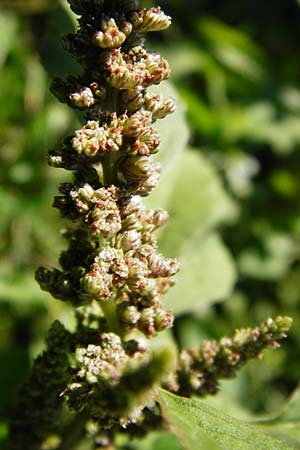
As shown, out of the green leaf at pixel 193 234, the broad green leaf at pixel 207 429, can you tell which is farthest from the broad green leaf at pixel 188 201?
the broad green leaf at pixel 207 429

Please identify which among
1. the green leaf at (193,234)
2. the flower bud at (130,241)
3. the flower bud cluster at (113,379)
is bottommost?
the flower bud cluster at (113,379)

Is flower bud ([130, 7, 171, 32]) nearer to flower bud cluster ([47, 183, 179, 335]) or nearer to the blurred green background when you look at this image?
flower bud cluster ([47, 183, 179, 335])

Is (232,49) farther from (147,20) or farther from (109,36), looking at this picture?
(109,36)

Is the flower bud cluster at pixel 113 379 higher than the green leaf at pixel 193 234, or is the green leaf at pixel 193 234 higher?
the green leaf at pixel 193 234

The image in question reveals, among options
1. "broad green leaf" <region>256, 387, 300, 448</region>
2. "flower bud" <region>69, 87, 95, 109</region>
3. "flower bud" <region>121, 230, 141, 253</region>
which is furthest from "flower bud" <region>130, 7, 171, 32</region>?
"broad green leaf" <region>256, 387, 300, 448</region>

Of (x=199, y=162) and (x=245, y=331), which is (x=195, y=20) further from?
(x=245, y=331)

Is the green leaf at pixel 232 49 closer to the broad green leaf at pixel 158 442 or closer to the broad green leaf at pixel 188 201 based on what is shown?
the broad green leaf at pixel 188 201

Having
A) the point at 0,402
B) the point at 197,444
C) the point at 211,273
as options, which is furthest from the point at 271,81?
the point at 197,444
